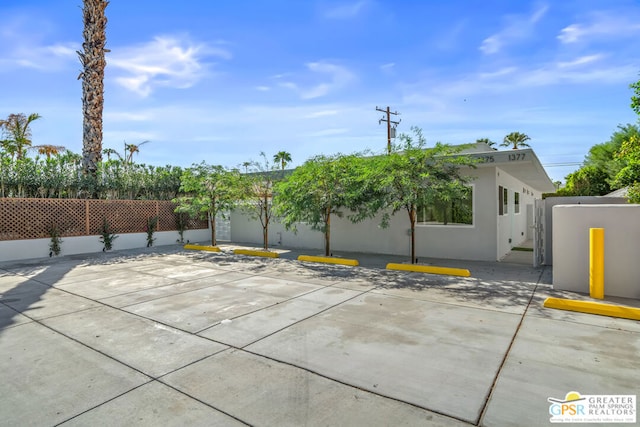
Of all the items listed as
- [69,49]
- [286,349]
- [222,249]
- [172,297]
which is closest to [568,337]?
[286,349]

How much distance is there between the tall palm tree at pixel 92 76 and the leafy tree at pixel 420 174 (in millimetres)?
13278

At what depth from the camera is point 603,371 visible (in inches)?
141

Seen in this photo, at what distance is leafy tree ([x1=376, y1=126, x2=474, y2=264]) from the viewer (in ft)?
29.6

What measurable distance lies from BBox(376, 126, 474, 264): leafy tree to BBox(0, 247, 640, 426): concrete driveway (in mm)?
2526

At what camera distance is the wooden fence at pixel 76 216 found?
1236 cm

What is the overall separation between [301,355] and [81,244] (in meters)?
13.6

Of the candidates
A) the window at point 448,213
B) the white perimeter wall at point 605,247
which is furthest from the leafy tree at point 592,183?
the white perimeter wall at point 605,247

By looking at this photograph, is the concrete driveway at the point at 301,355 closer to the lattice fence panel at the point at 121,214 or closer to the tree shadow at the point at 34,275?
the tree shadow at the point at 34,275

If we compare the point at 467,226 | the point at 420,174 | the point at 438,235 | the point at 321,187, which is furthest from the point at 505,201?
the point at 321,187

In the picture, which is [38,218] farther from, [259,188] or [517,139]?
[517,139]

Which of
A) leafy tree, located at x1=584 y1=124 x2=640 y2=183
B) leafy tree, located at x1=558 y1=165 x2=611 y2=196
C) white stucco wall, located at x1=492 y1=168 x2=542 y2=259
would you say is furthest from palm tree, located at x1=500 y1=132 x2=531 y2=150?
white stucco wall, located at x1=492 y1=168 x2=542 y2=259

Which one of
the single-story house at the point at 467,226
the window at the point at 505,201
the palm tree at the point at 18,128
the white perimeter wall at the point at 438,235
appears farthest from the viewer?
the palm tree at the point at 18,128

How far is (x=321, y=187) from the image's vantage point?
1105cm

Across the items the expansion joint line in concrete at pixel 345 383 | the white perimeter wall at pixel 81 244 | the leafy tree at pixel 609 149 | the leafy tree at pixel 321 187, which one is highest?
the leafy tree at pixel 609 149
